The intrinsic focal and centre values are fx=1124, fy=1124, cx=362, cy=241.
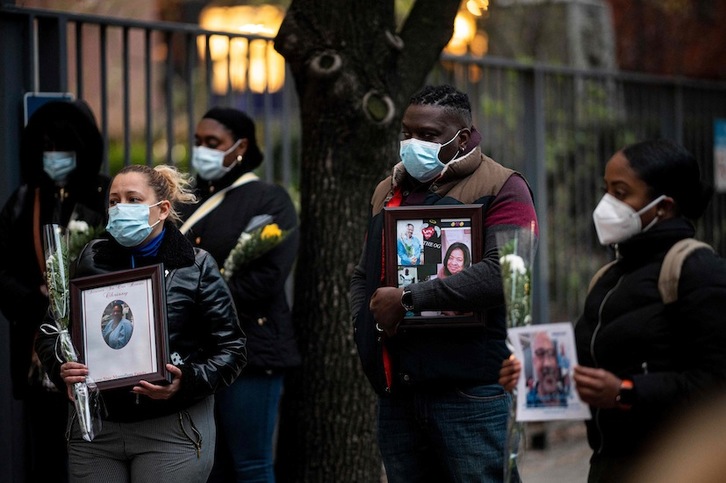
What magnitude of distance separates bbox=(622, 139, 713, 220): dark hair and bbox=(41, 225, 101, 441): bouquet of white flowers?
6.80ft

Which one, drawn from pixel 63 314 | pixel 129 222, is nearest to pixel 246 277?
pixel 129 222

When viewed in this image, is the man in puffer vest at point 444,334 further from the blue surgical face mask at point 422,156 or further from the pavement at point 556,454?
the pavement at point 556,454

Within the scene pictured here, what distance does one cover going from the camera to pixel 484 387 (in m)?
4.12

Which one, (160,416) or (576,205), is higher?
(576,205)

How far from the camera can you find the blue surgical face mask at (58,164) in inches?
218

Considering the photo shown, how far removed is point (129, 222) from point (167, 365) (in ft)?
1.92

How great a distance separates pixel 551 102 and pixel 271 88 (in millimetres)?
2577

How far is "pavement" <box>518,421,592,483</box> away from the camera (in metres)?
7.76

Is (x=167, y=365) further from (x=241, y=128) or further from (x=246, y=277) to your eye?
(x=241, y=128)

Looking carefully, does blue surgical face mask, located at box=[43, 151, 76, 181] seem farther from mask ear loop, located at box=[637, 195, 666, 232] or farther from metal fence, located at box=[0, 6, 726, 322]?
mask ear loop, located at box=[637, 195, 666, 232]

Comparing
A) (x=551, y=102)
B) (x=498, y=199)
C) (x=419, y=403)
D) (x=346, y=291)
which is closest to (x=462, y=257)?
(x=498, y=199)

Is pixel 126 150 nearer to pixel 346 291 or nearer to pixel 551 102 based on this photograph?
pixel 346 291

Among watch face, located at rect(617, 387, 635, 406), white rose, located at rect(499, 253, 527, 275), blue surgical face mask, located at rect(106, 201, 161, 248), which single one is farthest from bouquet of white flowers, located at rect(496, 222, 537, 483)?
blue surgical face mask, located at rect(106, 201, 161, 248)

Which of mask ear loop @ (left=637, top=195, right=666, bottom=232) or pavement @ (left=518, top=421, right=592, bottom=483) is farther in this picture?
pavement @ (left=518, top=421, right=592, bottom=483)
